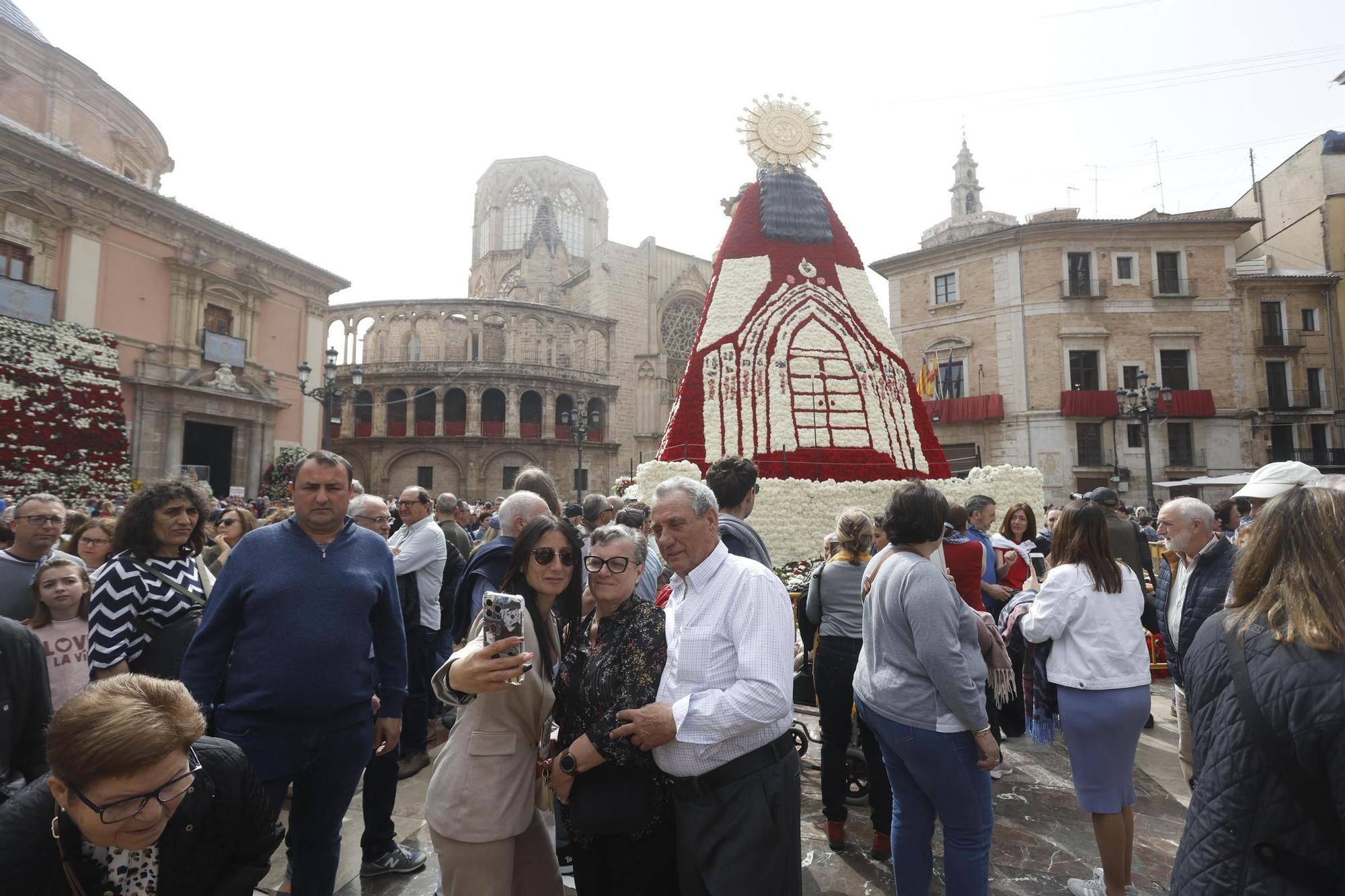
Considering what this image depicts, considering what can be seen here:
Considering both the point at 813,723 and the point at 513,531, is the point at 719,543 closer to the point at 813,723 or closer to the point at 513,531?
the point at 513,531

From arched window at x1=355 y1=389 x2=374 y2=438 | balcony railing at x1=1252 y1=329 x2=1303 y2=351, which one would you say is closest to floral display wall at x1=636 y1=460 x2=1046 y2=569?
balcony railing at x1=1252 y1=329 x2=1303 y2=351

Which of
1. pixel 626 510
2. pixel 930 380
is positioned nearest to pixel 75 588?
pixel 626 510

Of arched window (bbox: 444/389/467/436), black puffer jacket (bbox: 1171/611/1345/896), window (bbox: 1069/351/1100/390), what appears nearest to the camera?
black puffer jacket (bbox: 1171/611/1345/896)

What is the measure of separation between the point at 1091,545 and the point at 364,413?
106ft

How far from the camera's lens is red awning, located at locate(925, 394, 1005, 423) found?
2292 centimetres

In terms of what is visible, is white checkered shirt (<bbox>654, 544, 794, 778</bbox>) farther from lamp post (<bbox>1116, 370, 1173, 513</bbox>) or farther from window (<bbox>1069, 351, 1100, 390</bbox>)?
window (<bbox>1069, 351, 1100, 390</bbox>)

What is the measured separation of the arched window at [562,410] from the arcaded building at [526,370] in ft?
0.36

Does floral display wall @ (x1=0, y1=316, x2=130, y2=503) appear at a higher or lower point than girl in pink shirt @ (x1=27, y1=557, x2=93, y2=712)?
higher

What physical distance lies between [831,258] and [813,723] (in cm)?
838

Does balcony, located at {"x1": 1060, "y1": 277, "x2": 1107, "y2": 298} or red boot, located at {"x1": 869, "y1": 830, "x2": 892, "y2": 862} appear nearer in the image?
red boot, located at {"x1": 869, "y1": 830, "x2": 892, "y2": 862}

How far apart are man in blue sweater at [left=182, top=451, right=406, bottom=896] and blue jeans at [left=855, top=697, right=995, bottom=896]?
210cm

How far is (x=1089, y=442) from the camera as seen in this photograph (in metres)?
22.5

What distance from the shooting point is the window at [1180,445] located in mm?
22375

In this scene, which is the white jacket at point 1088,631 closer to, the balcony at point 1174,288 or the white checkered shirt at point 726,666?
the white checkered shirt at point 726,666
